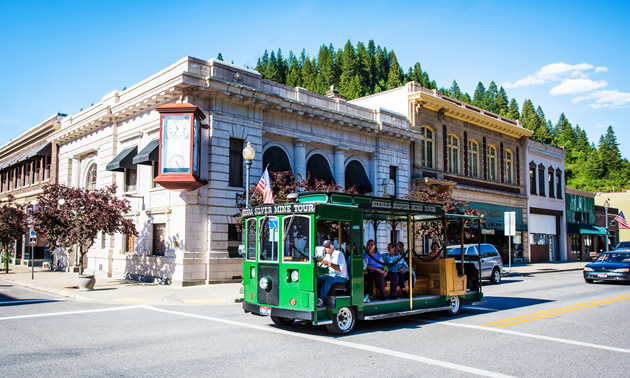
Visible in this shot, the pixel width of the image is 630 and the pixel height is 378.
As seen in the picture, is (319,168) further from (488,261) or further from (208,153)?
(488,261)

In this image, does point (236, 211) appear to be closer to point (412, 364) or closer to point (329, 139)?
point (329, 139)

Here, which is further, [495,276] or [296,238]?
[495,276]

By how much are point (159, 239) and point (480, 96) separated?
436 ft

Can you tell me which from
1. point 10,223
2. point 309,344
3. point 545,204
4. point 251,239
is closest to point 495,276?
point 251,239

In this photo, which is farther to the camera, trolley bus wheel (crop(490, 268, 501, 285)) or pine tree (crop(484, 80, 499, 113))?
pine tree (crop(484, 80, 499, 113))

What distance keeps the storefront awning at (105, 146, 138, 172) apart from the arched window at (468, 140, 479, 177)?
24.9 meters

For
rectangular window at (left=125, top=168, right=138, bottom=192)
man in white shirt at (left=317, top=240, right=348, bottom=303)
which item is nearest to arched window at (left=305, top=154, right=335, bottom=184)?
rectangular window at (left=125, top=168, right=138, bottom=192)

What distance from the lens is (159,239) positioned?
74.2 feet

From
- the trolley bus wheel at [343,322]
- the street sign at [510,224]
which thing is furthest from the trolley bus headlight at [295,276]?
the street sign at [510,224]

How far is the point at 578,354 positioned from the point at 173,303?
11678 millimetres

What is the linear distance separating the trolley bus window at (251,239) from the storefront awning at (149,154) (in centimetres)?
1171

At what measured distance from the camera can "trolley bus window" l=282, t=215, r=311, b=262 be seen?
9797mm

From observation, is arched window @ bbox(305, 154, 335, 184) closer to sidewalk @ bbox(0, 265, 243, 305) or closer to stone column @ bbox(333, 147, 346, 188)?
stone column @ bbox(333, 147, 346, 188)

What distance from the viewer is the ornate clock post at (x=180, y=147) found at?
20.1m
